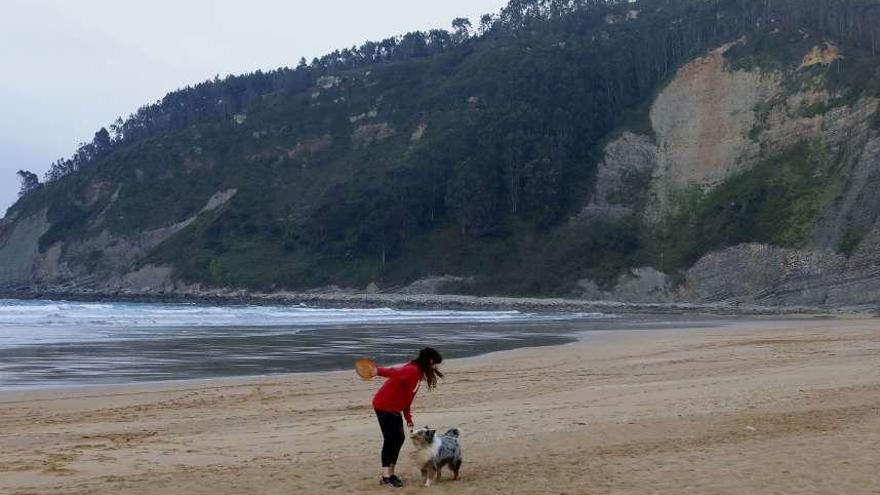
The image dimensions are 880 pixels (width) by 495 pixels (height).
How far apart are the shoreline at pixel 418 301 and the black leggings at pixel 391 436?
5014 centimetres

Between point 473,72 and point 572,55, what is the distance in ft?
47.5

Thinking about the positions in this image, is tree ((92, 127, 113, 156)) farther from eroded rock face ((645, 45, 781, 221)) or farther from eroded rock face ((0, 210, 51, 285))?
eroded rock face ((645, 45, 781, 221))

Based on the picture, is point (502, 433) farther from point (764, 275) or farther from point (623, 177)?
point (623, 177)

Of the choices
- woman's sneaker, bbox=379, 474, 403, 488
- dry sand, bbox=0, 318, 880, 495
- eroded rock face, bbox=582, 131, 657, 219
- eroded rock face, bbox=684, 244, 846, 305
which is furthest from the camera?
eroded rock face, bbox=582, 131, 657, 219

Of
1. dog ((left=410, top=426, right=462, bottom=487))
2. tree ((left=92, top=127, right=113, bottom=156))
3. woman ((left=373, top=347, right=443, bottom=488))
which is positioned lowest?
dog ((left=410, top=426, right=462, bottom=487))

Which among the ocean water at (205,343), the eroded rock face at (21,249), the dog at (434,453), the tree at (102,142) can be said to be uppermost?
the tree at (102,142)

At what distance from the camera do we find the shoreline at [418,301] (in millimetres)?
59875

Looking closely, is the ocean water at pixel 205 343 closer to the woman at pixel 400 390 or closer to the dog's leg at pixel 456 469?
the woman at pixel 400 390

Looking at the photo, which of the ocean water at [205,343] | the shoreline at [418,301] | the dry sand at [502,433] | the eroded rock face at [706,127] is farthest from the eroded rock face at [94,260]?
the dry sand at [502,433]

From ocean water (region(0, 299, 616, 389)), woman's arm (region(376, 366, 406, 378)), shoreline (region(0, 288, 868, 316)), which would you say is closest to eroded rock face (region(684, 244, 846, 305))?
shoreline (region(0, 288, 868, 316))

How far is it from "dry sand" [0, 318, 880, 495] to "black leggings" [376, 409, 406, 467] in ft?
1.13

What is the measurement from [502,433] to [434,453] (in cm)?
279

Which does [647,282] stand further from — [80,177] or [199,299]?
[80,177]

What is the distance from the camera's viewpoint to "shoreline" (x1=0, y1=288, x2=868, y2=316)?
59875 millimetres
